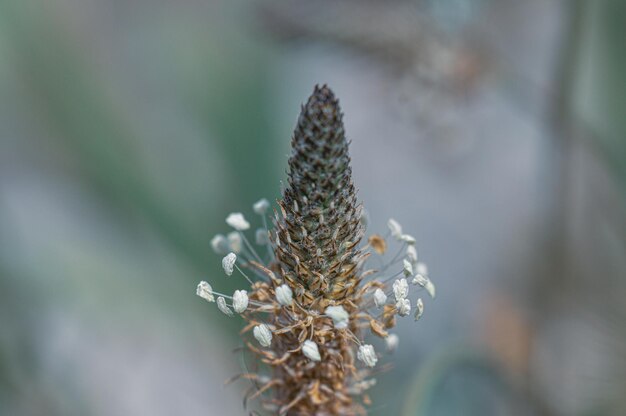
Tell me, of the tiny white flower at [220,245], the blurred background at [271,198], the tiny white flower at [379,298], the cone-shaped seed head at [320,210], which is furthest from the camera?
the blurred background at [271,198]

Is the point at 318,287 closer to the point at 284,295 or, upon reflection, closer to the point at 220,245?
the point at 284,295

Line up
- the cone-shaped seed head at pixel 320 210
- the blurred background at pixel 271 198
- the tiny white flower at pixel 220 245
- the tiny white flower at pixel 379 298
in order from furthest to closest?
the blurred background at pixel 271 198, the tiny white flower at pixel 220 245, the tiny white flower at pixel 379 298, the cone-shaped seed head at pixel 320 210

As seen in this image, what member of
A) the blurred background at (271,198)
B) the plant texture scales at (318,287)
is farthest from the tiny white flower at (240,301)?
the blurred background at (271,198)

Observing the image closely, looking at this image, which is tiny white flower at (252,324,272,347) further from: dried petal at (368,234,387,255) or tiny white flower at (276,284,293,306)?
A: dried petal at (368,234,387,255)

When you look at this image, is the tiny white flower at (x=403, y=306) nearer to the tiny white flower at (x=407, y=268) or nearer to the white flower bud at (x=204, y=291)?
the tiny white flower at (x=407, y=268)

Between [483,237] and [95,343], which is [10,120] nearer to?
[95,343]

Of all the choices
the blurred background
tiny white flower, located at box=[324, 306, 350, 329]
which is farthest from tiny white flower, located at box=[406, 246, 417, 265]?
the blurred background

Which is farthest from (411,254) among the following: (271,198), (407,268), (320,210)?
(271,198)

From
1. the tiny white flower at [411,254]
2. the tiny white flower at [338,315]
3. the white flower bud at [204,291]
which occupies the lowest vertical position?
the tiny white flower at [338,315]
